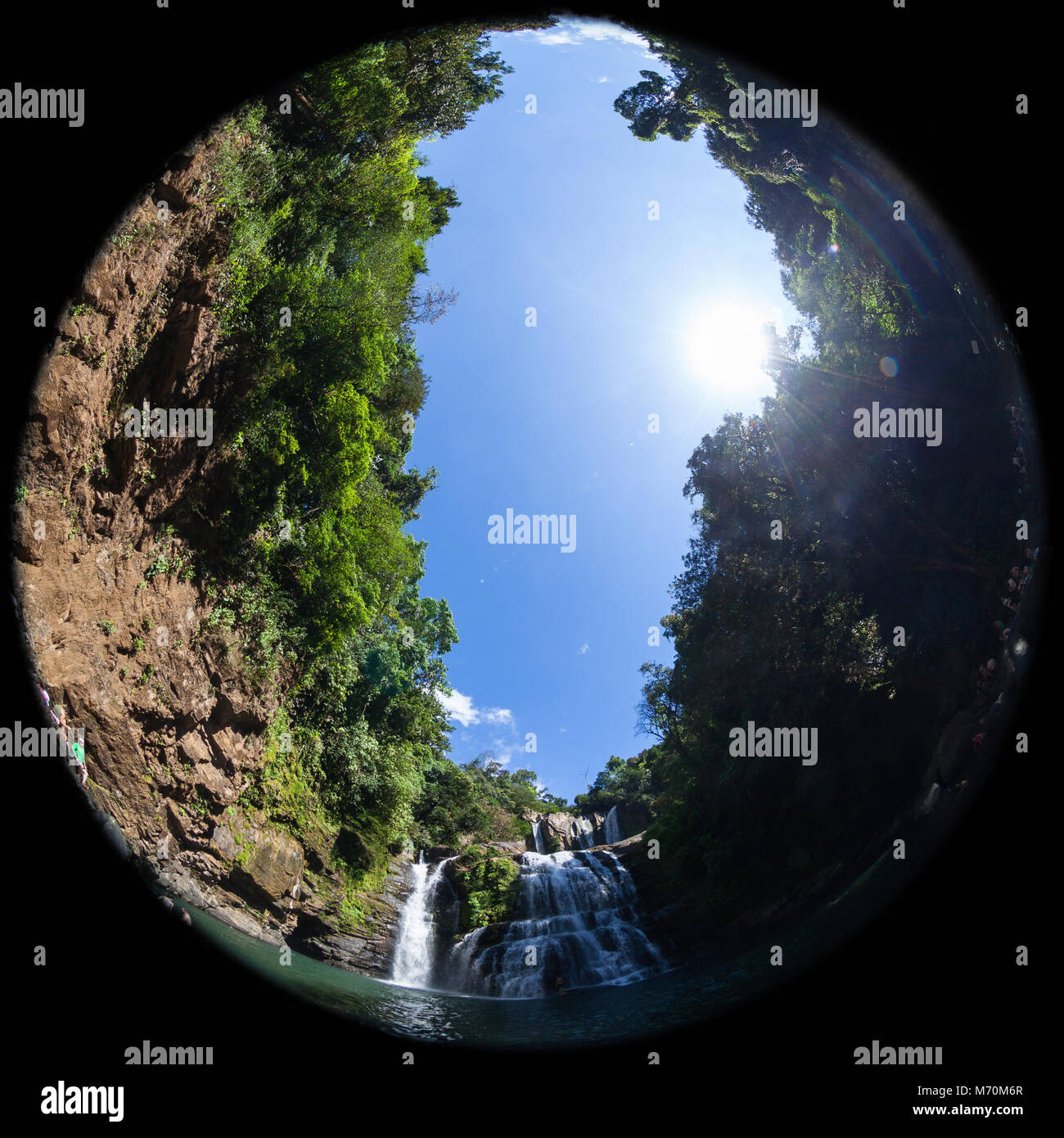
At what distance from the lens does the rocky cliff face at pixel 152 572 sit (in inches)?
281

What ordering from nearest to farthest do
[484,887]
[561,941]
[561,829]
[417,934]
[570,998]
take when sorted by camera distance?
[570,998] → [561,941] → [417,934] → [484,887] → [561,829]

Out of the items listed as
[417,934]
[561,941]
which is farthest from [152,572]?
[561,941]

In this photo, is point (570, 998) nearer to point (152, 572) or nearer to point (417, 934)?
point (417, 934)

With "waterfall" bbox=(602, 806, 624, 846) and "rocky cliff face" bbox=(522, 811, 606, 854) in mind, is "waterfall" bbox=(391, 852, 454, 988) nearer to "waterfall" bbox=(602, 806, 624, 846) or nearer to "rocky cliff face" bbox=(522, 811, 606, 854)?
"rocky cliff face" bbox=(522, 811, 606, 854)

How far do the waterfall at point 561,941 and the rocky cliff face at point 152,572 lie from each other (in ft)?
16.3

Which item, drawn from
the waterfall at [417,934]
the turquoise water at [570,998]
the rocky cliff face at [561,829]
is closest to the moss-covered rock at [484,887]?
the waterfall at [417,934]

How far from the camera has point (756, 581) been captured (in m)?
16.1

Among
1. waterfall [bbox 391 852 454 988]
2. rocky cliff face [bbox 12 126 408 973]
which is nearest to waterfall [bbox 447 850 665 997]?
waterfall [bbox 391 852 454 988]

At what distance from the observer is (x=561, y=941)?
15695 mm

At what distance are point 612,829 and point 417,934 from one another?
19.4 m

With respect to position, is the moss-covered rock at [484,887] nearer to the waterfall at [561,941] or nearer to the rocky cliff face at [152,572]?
the waterfall at [561,941]

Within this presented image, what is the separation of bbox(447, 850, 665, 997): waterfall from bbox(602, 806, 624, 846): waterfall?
45.4 feet

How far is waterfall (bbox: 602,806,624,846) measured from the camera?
3228 cm
